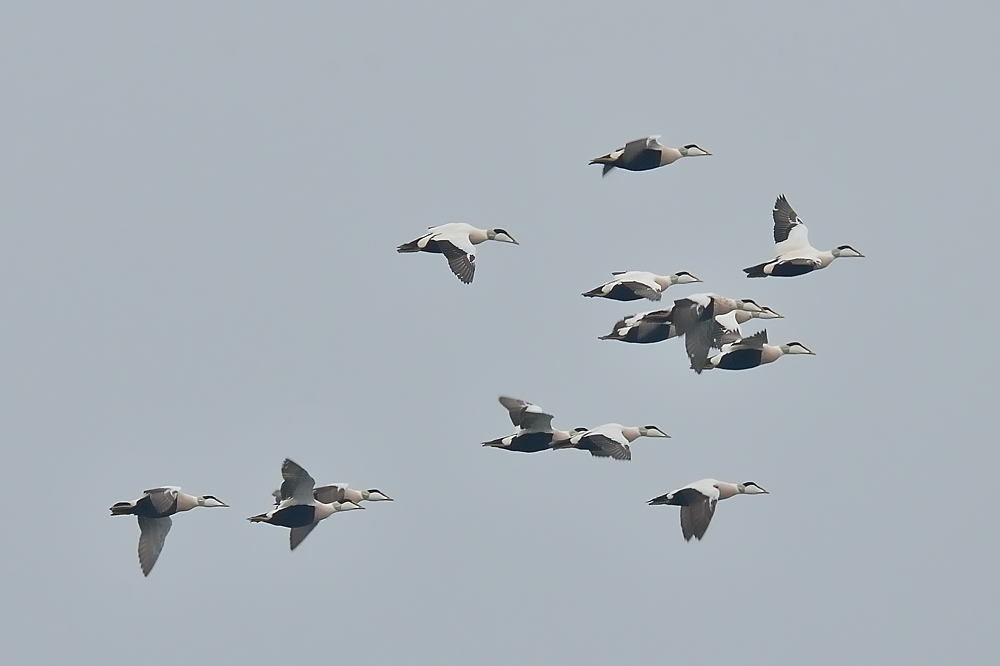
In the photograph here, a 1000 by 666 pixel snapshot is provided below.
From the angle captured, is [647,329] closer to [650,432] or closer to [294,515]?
[650,432]

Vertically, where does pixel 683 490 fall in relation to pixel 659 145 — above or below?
below

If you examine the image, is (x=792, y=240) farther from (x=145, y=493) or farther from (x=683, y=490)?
(x=145, y=493)

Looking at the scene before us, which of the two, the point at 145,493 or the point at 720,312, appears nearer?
the point at 145,493

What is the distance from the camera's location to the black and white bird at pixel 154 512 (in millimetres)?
38406

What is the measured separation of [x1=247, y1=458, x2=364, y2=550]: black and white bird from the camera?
1495 inches

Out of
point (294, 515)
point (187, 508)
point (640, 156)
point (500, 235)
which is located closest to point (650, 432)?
point (500, 235)

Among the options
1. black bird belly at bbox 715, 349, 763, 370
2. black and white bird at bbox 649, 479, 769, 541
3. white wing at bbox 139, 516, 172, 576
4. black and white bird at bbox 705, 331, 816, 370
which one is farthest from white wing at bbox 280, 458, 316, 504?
black bird belly at bbox 715, 349, 763, 370

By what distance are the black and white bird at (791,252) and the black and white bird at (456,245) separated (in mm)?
5706

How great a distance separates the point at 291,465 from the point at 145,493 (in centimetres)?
302

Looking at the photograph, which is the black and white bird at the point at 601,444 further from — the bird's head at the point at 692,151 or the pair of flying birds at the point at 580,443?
the bird's head at the point at 692,151

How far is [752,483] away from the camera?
134 ft

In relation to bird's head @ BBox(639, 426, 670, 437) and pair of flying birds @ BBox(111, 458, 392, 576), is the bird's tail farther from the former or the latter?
bird's head @ BBox(639, 426, 670, 437)

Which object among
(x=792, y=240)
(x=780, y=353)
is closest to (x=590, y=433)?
(x=780, y=353)

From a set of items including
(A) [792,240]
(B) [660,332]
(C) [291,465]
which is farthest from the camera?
(A) [792,240]
